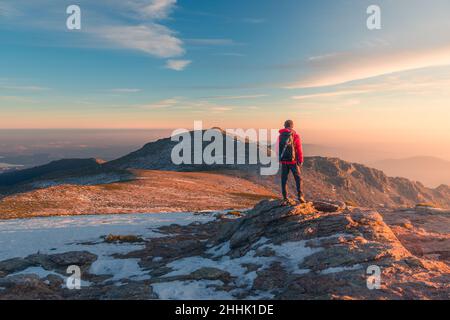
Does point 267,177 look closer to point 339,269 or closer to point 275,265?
point 275,265

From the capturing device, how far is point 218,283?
15.7m

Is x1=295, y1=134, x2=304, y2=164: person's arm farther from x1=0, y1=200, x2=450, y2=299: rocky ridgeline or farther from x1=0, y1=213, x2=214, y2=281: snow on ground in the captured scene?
x1=0, y1=213, x2=214, y2=281: snow on ground

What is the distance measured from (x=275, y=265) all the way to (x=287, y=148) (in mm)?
7290

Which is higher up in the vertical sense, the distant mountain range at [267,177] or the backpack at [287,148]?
Answer: the backpack at [287,148]

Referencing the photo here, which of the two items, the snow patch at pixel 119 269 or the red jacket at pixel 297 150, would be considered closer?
the snow patch at pixel 119 269

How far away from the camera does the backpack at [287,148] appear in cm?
2100

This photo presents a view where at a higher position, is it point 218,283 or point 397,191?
point 218,283

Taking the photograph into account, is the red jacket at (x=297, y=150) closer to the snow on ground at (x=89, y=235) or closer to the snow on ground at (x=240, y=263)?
the snow on ground at (x=240, y=263)

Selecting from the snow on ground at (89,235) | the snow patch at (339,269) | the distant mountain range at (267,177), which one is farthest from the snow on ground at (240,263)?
the distant mountain range at (267,177)

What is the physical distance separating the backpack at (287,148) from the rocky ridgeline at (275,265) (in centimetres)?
311

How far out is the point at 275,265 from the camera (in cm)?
1684
